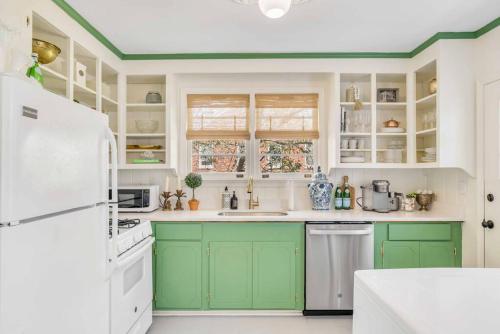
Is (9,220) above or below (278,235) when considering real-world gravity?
above

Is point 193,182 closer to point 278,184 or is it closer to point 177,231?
point 177,231

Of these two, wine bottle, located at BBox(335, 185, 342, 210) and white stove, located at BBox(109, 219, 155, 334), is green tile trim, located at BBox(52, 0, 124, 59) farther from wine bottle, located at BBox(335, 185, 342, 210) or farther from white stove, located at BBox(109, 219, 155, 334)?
wine bottle, located at BBox(335, 185, 342, 210)

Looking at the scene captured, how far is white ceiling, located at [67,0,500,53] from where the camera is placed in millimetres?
2266

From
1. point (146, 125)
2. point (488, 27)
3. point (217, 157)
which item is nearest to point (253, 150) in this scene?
point (217, 157)

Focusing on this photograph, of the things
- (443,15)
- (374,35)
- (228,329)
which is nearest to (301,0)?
(374,35)

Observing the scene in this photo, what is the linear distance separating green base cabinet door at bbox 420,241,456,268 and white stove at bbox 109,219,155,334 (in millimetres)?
2431

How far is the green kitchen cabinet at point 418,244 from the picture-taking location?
111 inches

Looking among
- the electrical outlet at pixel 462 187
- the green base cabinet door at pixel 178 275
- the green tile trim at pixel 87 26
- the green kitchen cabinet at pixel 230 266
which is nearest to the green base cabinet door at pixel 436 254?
the electrical outlet at pixel 462 187

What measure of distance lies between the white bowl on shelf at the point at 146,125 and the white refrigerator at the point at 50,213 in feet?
5.55

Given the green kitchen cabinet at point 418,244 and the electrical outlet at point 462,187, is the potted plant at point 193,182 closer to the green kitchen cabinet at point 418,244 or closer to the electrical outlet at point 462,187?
the green kitchen cabinet at point 418,244

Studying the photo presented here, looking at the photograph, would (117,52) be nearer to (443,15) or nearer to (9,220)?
(9,220)

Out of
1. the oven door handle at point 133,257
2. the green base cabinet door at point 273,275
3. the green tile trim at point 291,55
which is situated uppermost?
the green tile trim at point 291,55

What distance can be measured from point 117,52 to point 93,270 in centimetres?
234

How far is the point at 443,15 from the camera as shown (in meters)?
2.42
